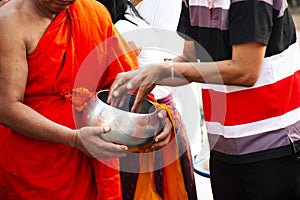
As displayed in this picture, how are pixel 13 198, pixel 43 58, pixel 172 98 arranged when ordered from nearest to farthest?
pixel 43 58, pixel 13 198, pixel 172 98

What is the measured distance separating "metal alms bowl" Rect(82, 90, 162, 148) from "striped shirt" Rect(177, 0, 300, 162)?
279 mm

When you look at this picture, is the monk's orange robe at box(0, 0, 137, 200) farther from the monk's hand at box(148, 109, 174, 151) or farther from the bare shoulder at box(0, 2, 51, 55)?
the monk's hand at box(148, 109, 174, 151)

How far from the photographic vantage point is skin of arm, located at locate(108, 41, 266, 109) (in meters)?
2.12

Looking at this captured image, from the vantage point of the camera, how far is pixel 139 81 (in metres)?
2.15

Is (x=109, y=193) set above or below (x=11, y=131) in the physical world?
below

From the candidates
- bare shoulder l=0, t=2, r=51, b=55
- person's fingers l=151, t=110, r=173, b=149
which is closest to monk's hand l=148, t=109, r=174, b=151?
person's fingers l=151, t=110, r=173, b=149

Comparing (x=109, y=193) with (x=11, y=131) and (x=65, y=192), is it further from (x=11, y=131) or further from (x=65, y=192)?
(x=11, y=131)

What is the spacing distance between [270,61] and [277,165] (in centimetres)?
41

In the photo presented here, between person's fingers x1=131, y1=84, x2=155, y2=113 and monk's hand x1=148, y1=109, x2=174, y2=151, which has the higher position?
person's fingers x1=131, y1=84, x2=155, y2=113

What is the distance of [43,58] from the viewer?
7.95ft

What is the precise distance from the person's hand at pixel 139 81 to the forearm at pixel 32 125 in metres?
0.30

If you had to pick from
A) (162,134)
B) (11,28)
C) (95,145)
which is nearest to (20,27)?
(11,28)

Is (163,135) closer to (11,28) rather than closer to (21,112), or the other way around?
(21,112)

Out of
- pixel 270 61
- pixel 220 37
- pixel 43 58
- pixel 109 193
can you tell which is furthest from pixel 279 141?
pixel 43 58
